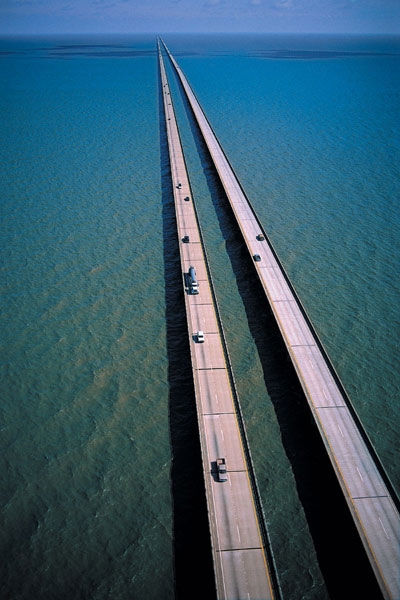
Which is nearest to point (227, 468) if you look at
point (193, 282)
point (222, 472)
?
point (222, 472)

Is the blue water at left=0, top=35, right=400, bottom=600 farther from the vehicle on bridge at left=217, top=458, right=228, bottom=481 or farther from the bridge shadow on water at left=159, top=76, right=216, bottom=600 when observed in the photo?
the vehicle on bridge at left=217, top=458, right=228, bottom=481

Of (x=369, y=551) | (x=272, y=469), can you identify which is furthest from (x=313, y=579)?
(x=272, y=469)

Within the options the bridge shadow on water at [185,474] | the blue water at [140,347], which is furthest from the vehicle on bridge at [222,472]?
the blue water at [140,347]

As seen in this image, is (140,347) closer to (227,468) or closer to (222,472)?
(227,468)

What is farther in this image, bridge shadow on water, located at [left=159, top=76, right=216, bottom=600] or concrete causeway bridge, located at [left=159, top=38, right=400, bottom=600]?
bridge shadow on water, located at [left=159, top=76, right=216, bottom=600]

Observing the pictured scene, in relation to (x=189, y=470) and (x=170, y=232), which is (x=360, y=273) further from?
(x=189, y=470)

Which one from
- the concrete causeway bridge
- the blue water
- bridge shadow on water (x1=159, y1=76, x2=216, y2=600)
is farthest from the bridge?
the blue water
